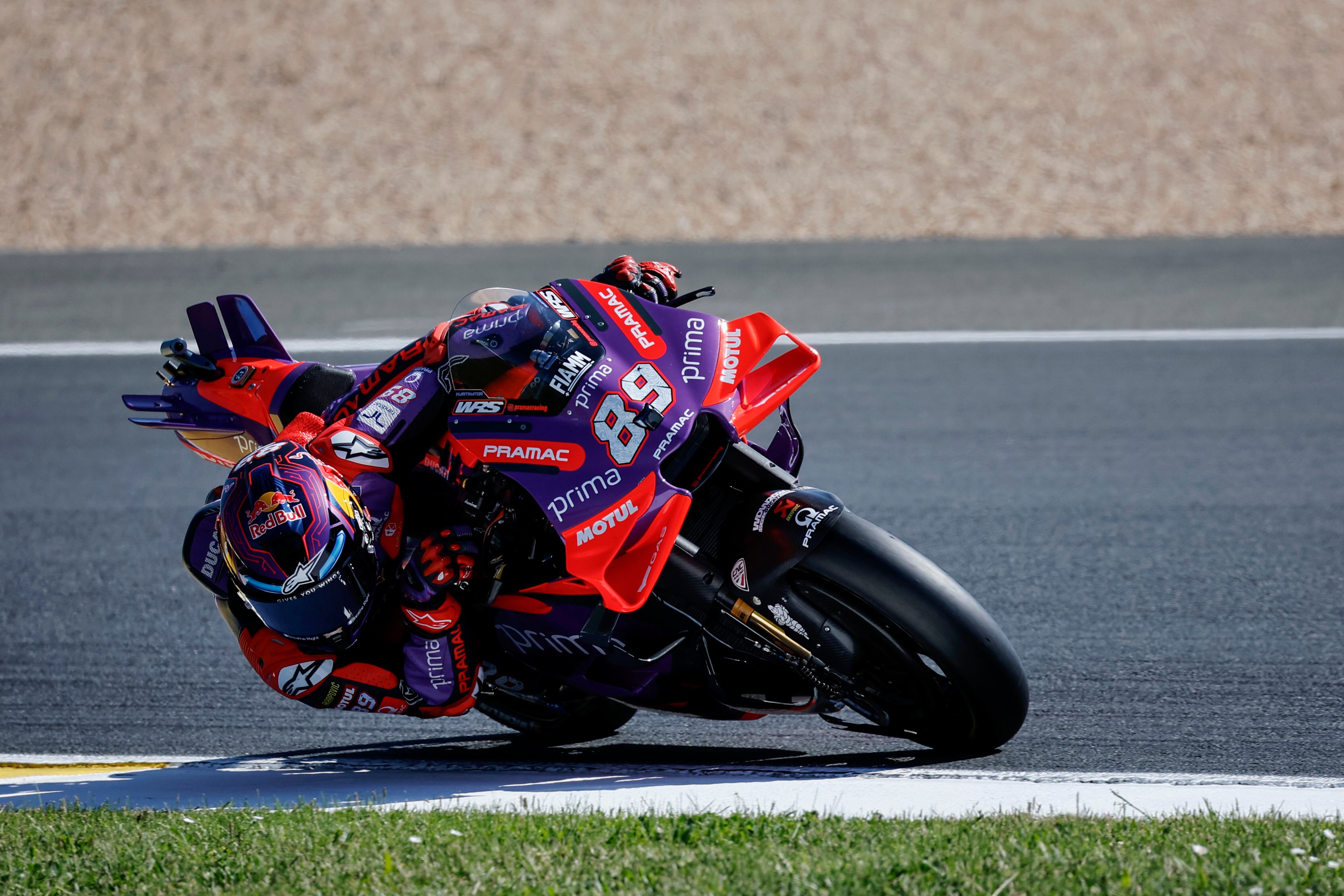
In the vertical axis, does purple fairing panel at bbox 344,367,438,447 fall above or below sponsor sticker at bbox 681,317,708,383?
below

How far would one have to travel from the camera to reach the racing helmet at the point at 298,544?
365 centimetres

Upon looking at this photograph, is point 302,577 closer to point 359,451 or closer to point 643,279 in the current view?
point 359,451

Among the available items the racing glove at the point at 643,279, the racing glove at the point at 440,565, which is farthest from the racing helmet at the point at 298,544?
the racing glove at the point at 643,279

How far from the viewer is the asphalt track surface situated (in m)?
4.57

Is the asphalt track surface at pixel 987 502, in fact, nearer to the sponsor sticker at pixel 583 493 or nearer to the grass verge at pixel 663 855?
the grass verge at pixel 663 855

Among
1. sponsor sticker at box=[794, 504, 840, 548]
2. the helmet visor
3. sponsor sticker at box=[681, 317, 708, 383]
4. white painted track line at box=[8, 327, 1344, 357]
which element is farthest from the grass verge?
white painted track line at box=[8, 327, 1344, 357]

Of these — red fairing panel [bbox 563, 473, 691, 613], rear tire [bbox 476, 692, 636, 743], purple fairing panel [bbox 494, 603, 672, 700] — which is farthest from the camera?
rear tire [bbox 476, 692, 636, 743]

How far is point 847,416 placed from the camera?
7.86m

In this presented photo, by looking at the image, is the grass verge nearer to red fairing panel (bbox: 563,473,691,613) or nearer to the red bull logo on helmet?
red fairing panel (bbox: 563,473,691,613)

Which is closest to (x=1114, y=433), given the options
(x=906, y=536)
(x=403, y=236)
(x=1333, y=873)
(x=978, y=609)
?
(x=906, y=536)

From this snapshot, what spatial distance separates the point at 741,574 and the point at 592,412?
62cm

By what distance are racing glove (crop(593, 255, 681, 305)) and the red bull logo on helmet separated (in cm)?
110

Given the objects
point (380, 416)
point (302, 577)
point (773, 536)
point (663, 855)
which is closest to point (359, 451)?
point (380, 416)

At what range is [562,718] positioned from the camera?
14.9 ft
